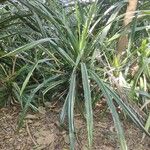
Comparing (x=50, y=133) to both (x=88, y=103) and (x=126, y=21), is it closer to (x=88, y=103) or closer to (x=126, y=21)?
(x=88, y=103)

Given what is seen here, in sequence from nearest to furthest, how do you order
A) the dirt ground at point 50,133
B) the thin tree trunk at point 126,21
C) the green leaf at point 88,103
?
the green leaf at point 88,103
the dirt ground at point 50,133
the thin tree trunk at point 126,21

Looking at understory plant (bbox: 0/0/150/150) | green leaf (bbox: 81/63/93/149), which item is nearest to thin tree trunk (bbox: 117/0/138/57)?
understory plant (bbox: 0/0/150/150)

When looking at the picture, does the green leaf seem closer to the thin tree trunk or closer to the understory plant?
the understory plant

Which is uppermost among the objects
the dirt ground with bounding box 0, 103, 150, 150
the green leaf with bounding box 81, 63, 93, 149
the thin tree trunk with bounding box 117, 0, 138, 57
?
the thin tree trunk with bounding box 117, 0, 138, 57

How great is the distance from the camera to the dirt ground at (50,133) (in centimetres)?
210

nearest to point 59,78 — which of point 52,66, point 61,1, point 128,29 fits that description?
point 52,66

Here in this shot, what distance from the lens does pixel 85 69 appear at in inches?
84.7

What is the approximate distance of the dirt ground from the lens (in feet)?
6.90

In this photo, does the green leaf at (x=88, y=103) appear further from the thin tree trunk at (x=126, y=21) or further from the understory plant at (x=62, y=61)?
the thin tree trunk at (x=126, y=21)

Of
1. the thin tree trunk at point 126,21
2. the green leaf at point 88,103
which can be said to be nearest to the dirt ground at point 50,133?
the green leaf at point 88,103

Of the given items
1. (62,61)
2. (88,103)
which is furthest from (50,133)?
(62,61)

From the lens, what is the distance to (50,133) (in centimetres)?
219

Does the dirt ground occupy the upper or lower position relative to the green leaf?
lower

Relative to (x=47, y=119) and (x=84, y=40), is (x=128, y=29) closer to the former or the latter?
(x=84, y=40)
